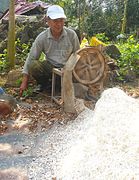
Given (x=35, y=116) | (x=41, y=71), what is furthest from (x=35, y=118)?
(x=41, y=71)

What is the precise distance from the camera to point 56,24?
4.52m

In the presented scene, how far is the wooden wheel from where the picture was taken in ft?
15.7

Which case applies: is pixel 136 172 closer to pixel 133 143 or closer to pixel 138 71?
pixel 133 143

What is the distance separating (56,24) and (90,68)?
78 centimetres

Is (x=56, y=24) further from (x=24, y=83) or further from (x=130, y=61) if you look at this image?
(x=130, y=61)

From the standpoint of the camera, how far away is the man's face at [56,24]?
4477 mm

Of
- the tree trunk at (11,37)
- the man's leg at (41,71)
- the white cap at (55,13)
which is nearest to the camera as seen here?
the white cap at (55,13)

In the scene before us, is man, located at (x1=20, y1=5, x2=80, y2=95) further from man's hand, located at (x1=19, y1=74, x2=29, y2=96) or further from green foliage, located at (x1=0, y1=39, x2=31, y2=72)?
green foliage, located at (x1=0, y1=39, x2=31, y2=72)

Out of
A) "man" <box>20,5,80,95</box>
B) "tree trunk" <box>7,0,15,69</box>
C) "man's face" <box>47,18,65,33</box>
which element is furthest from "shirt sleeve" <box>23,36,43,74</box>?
"tree trunk" <box>7,0,15,69</box>

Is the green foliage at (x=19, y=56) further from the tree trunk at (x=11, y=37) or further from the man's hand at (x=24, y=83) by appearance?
the man's hand at (x=24, y=83)

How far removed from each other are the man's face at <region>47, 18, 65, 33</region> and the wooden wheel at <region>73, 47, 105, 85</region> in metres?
0.48

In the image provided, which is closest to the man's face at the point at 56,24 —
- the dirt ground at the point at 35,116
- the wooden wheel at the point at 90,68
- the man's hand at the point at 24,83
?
the wooden wheel at the point at 90,68

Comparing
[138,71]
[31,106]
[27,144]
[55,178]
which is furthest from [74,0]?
[55,178]

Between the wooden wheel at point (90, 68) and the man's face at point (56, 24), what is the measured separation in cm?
48
